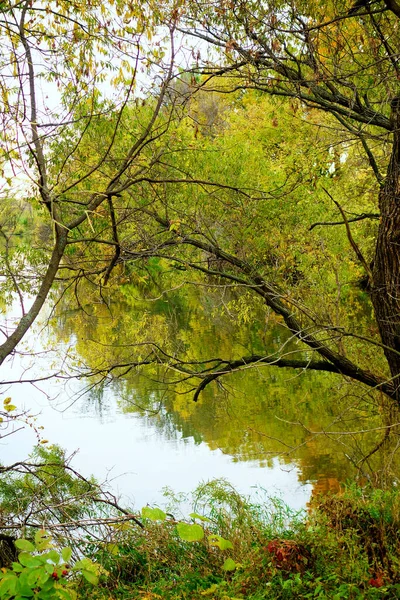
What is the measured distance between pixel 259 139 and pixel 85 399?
9.03m

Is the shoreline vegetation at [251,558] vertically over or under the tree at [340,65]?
under

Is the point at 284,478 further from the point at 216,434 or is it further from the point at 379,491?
the point at 379,491

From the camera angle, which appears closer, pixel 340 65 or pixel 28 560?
pixel 28 560

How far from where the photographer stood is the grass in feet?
14.3

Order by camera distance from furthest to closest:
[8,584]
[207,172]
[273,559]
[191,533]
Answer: [207,172] → [273,559] → [191,533] → [8,584]

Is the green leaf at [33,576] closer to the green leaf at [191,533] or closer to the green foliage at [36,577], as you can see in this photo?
the green foliage at [36,577]

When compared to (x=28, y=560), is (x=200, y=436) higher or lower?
higher

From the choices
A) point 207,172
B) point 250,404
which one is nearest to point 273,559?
point 250,404

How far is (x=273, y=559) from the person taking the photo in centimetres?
458

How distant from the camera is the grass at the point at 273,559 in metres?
4.35

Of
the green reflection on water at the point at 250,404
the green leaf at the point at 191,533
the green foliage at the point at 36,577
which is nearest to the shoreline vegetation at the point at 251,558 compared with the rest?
the green leaf at the point at 191,533

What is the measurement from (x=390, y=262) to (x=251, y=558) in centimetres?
308

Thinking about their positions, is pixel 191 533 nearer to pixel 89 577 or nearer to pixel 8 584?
pixel 89 577

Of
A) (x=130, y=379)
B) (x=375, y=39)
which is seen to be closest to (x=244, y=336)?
(x=130, y=379)
